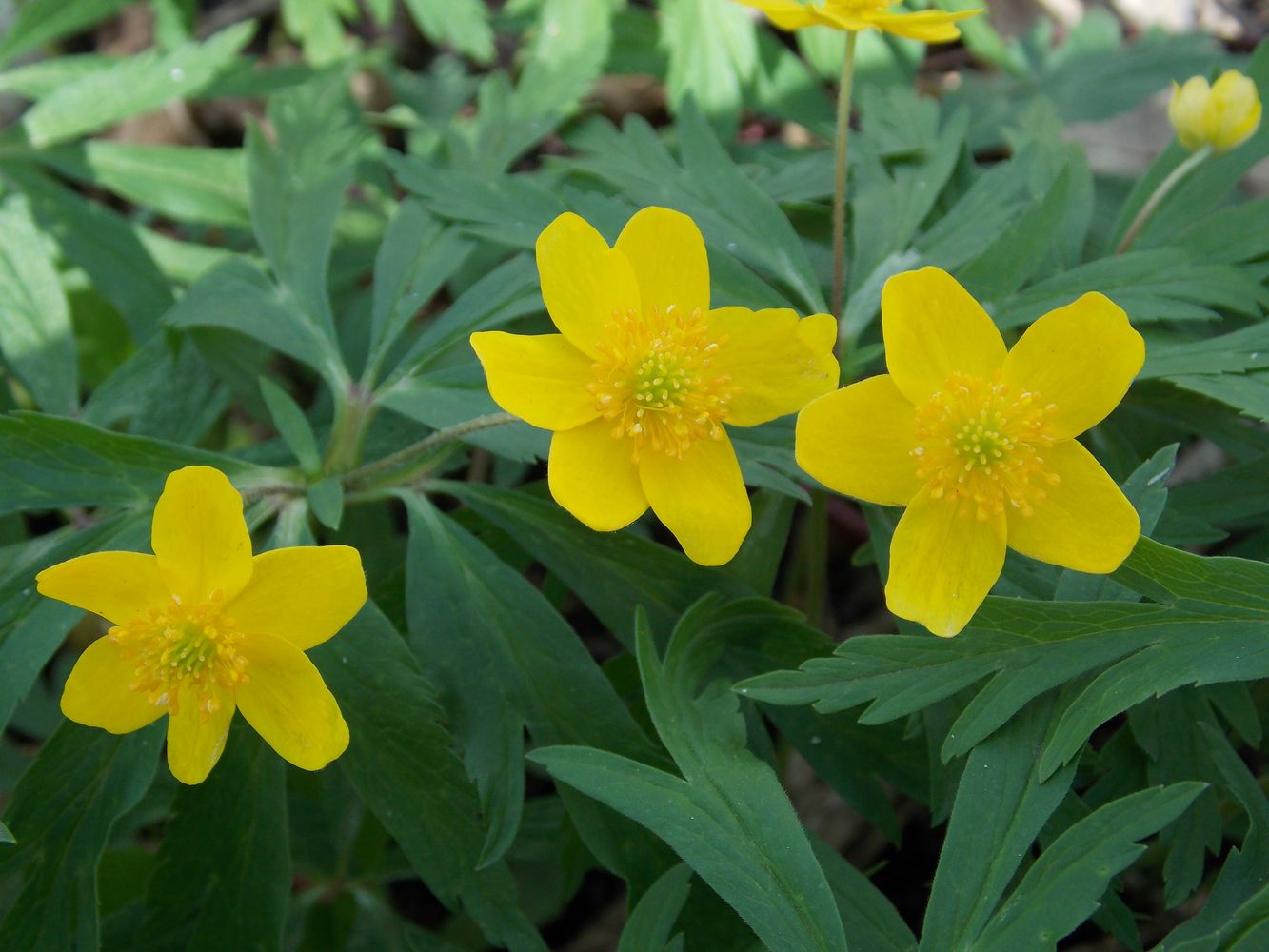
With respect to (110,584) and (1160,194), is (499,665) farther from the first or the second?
(1160,194)

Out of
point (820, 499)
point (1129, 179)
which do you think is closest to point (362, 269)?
point (820, 499)

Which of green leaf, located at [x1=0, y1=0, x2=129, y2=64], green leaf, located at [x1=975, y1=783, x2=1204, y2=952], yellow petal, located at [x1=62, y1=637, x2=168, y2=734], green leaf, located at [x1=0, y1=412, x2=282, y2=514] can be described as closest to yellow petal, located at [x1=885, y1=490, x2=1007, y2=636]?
green leaf, located at [x1=975, y1=783, x2=1204, y2=952]

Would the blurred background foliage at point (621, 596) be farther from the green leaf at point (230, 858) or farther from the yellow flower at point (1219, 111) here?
the yellow flower at point (1219, 111)

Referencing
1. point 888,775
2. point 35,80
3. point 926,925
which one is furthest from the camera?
point 35,80

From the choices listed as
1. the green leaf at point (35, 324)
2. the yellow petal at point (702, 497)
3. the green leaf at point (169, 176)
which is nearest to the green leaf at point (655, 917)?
the yellow petal at point (702, 497)

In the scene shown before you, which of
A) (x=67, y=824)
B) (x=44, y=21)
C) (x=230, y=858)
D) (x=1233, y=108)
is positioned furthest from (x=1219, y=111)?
(x=44, y=21)

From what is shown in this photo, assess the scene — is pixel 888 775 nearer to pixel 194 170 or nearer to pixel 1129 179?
pixel 1129 179
